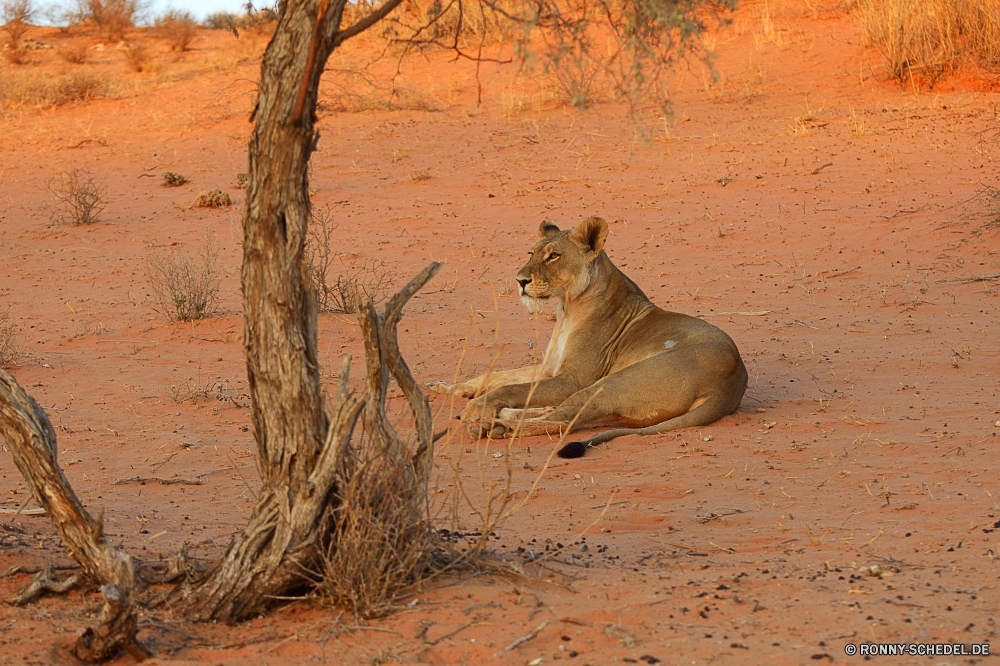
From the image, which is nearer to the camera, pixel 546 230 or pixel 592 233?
pixel 592 233

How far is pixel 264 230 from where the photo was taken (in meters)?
3.45

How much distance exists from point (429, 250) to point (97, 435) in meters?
6.04

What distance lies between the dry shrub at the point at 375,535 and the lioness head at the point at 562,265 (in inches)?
135

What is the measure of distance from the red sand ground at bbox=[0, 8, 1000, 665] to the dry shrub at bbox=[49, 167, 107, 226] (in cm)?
20

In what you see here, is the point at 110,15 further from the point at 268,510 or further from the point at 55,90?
the point at 268,510

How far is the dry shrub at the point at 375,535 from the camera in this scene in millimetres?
3502

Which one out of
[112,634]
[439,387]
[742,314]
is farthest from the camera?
[742,314]

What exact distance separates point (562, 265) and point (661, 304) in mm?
2903

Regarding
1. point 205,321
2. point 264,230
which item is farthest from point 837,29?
point 264,230

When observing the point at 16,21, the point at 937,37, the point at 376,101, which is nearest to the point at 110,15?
the point at 16,21

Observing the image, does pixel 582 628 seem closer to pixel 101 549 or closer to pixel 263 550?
pixel 263 550

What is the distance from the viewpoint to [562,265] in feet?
23.3

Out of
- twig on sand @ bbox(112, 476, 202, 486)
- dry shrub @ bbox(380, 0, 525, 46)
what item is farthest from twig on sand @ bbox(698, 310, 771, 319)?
twig on sand @ bbox(112, 476, 202, 486)

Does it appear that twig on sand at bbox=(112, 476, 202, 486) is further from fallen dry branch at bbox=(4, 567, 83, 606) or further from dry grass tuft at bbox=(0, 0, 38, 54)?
dry grass tuft at bbox=(0, 0, 38, 54)
